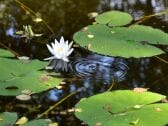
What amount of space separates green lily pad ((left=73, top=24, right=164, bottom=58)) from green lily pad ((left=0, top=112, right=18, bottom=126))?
2.21ft

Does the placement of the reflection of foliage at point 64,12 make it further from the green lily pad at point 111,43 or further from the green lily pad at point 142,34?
the green lily pad at point 142,34

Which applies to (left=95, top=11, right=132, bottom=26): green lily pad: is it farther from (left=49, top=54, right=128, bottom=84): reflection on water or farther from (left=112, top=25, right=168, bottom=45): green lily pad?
(left=49, top=54, right=128, bottom=84): reflection on water

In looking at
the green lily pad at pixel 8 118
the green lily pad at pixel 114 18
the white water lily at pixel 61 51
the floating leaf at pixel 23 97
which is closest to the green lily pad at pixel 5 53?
the white water lily at pixel 61 51

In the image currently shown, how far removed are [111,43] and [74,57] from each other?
218 mm

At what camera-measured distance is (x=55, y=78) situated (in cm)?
192

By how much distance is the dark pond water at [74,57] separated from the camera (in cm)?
178

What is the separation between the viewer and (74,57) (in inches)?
84.7

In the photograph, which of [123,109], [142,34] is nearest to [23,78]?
[123,109]

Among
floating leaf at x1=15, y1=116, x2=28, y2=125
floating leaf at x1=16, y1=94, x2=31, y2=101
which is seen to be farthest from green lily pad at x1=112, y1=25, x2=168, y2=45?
floating leaf at x1=15, y1=116, x2=28, y2=125

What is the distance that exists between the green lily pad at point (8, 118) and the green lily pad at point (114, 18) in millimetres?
1017

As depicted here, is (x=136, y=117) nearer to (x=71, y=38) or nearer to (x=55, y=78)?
(x=55, y=78)

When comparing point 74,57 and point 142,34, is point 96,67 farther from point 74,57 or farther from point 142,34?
point 142,34

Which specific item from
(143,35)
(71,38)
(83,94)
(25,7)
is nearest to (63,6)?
(25,7)

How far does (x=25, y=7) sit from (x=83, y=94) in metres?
1.18
